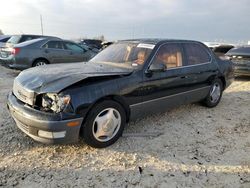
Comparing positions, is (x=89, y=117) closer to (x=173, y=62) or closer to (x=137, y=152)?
(x=137, y=152)

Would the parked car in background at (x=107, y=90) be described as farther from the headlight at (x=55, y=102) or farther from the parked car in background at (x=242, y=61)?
the parked car in background at (x=242, y=61)

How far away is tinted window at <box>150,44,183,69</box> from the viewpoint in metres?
4.46

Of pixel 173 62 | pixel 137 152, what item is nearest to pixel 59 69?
pixel 137 152

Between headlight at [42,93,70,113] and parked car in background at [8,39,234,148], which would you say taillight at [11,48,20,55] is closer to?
parked car in background at [8,39,234,148]

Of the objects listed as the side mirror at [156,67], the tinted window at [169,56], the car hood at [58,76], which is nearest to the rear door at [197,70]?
the tinted window at [169,56]

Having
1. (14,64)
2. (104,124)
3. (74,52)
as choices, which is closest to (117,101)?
(104,124)

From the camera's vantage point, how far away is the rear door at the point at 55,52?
9.47 metres

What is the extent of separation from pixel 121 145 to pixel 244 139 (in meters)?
2.10

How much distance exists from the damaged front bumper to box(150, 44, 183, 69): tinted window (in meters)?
1.84

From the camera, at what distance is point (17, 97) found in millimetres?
3748

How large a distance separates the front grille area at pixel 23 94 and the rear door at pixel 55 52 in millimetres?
5872

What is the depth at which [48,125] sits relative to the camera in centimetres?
316

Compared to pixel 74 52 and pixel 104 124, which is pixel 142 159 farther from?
pixel 74 52

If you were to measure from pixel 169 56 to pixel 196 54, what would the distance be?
948 millimetres
